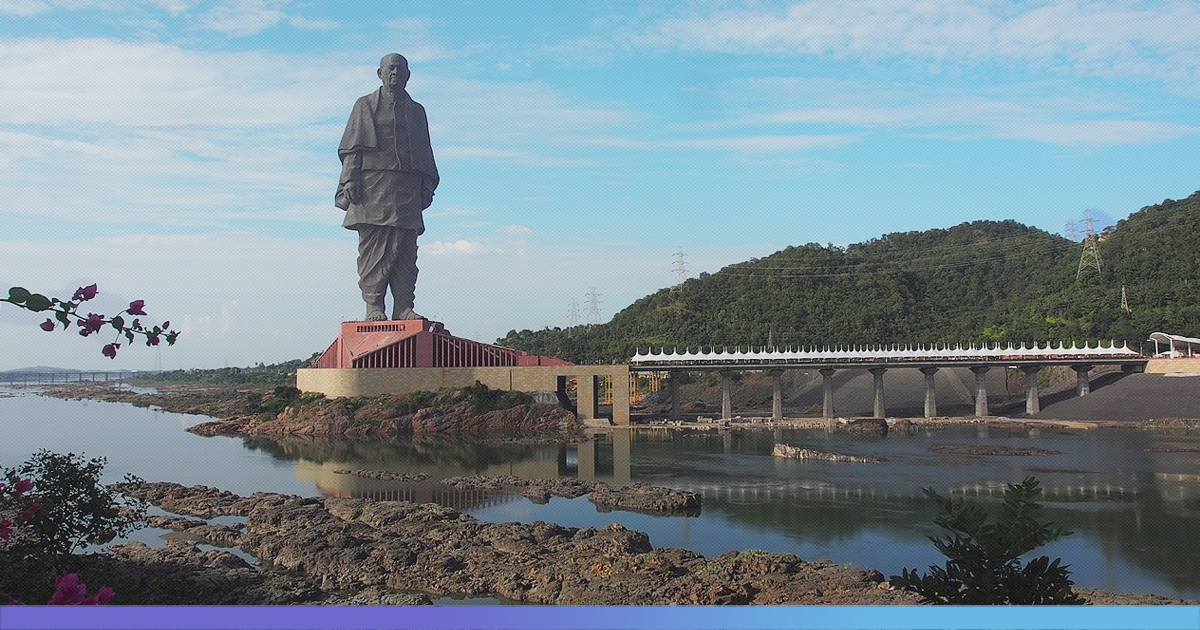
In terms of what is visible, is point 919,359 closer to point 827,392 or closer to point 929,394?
point 929,394

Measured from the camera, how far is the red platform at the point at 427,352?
58.1 metres

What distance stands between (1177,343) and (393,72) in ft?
180

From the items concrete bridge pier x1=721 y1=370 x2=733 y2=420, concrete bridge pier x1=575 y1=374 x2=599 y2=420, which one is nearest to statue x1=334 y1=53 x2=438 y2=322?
concrete bridge pier x1=575 y1=374 x2=599 y2=420

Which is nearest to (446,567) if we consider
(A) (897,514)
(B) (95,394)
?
(A) (897,514)

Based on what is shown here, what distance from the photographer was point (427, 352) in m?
58.1

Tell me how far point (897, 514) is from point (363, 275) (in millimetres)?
43294

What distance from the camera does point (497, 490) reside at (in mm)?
33500

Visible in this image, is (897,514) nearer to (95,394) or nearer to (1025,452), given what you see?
(1025,452)

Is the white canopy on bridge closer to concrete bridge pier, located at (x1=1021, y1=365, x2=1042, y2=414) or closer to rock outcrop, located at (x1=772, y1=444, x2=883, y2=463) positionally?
concrete bridge pier, located at (x1=1021, y1=365, x2=1042, y2=414)

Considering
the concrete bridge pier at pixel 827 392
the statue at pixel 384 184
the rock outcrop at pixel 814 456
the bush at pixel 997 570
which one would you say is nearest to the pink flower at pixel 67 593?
the bush at pixel 997 570

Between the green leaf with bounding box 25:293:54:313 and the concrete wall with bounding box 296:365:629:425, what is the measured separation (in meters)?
51.6

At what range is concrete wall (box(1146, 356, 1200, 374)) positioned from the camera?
5372 centimetres

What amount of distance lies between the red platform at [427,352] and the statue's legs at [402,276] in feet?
10.1

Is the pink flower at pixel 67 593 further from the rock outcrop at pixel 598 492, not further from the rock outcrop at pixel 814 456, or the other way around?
the rock outcrop at pixel 814 456
